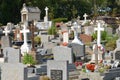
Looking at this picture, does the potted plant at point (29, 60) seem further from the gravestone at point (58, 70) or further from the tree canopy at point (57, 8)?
the tree canopy at point (57, 8)

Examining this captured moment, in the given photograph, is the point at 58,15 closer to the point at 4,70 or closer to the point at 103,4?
the point at 103,4

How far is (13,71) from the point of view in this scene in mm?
12750

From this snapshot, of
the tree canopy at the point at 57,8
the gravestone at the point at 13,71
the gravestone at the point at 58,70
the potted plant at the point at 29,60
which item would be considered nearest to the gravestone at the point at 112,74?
the gravestone at the point at 58,70

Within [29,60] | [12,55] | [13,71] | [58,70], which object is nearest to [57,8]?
[12,55]

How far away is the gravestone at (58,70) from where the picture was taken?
13.6 meters

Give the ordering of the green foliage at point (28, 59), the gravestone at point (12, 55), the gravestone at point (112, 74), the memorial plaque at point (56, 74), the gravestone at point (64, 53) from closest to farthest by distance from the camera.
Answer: the memorial plaque at point (56, 74) → the gravestone at point (112, 74) → the green foliage at point (28, 59) → the gravestone at point (64, 53) → the gravestone at point (12, 55)

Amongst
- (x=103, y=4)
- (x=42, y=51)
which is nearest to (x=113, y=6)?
(x=103, y=4)

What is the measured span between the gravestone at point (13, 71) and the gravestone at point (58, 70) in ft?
4.44

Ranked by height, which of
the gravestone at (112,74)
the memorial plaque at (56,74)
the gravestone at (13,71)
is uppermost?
the gravestone at (13,71)

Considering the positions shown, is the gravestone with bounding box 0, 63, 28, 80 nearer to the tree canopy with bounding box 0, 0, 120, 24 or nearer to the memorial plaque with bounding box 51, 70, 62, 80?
the memorial plaque with bounding box 51, 70, 62, 80

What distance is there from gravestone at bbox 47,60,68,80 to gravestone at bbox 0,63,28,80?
1.35 meters

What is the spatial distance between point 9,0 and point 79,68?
30.8m

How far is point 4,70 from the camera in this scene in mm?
12906

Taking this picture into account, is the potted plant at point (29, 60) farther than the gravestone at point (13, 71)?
Yes
